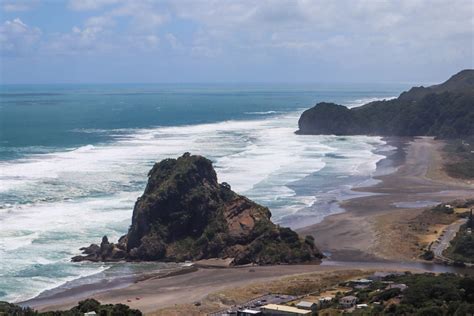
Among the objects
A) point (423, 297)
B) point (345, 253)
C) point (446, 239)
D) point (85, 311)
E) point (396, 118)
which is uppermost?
point (396, 118)

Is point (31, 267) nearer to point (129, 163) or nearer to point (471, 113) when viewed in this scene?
point (129, 163)

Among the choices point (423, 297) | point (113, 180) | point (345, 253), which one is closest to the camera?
point (423, 297)

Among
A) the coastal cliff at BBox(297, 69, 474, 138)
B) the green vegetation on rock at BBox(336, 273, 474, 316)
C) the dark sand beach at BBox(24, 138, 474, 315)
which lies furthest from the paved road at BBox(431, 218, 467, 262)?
the coastal cliff at BBox(297, 69, 474, 138)

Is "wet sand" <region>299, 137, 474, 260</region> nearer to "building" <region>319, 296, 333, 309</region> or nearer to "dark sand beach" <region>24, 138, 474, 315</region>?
Result: "dark sand beach" <region>24, 138, 474, 315</region>

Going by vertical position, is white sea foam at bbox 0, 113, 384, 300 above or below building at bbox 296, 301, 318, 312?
above

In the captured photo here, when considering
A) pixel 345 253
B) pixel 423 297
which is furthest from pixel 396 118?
pixel 423 297

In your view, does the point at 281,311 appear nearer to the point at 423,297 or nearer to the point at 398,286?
the point at 423,297

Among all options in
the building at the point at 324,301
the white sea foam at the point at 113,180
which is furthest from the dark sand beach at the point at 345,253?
the building at the point at 324,301
